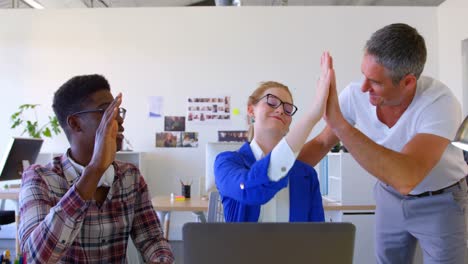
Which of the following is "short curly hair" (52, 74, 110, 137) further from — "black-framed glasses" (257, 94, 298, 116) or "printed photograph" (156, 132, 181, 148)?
"printed photograph" (156, 132, 181, 148)

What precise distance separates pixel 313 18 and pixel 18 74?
4212 mm

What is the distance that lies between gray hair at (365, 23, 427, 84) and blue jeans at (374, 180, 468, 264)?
0.49m

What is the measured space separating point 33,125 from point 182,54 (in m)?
2.21

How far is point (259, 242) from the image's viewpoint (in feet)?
2.67

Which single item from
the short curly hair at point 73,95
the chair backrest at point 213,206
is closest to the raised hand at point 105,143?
the short curly hair at point 73,95

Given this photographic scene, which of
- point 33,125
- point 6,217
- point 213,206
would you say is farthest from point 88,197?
point 33,125

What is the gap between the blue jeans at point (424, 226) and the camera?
1546 mm

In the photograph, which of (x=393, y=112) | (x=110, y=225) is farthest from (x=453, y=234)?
(x=110, y=225)

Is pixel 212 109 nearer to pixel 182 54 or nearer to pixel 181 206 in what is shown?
pixel 182 54

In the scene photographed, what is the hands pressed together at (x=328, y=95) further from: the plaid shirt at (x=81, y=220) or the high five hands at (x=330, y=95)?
the plaid shirt at (x=81, y=220)

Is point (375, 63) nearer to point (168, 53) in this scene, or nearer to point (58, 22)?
point (168, 53)

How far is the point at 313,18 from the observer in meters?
6.03

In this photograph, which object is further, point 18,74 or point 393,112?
point 18,74

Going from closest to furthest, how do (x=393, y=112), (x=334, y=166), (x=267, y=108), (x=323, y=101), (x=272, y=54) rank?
(x=323, y=101)
(x=267, y=108)
(x=393, y=112)
(x=334, y=166)
(x=272, y=54)
